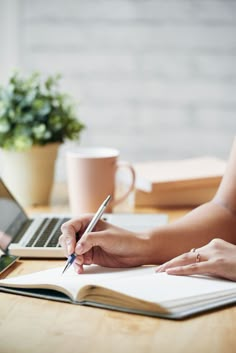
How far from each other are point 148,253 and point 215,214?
20cm

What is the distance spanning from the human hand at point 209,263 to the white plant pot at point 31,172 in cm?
74

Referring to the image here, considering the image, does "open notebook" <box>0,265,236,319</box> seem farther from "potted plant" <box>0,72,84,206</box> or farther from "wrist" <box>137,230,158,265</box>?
"potted plant" <box>0,72,84,206</box>

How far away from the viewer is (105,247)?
3.92 ft

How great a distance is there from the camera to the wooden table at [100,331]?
888mm

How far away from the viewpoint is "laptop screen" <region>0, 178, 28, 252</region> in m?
1.36

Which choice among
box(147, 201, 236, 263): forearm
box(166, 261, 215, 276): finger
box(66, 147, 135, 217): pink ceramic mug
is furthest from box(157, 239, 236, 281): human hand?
box(66, 147, 135, 217): pink ceramic mug

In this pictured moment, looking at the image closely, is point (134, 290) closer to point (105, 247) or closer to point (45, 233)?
point (105, 247)

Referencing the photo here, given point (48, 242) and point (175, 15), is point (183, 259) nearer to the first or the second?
point (48, 242)

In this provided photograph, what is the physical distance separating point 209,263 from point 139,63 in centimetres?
151

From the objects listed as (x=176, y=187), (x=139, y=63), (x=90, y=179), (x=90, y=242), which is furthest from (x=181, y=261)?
(x=139, y=63)

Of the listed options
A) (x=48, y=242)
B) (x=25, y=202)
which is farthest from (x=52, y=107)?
(x=48, y=242)

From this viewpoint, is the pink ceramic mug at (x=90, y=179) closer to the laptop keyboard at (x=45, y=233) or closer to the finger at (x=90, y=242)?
the laptop keyboard at (x=45, y=233)

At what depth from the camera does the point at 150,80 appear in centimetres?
253

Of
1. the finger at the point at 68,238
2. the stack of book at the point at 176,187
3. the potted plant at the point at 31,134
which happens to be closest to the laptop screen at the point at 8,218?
the finger at the point at 68,238
